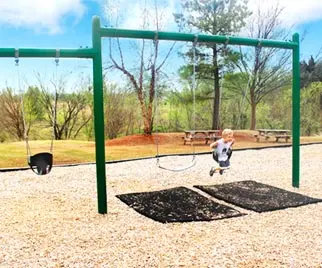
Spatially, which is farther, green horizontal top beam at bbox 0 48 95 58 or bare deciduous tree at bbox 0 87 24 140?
bare deciduous tree at bbox 0 87 24 140

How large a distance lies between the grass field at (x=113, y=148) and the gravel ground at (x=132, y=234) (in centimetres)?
206

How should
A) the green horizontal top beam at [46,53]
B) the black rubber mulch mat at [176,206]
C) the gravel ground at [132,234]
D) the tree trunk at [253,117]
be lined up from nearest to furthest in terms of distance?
the gravel ground at [132,234] → the green horizontal top beam at [46,53] → the black rubber mulch mat at [176,206] → the tree trunk at [253,117]

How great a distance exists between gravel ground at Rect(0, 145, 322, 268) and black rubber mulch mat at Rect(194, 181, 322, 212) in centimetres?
14

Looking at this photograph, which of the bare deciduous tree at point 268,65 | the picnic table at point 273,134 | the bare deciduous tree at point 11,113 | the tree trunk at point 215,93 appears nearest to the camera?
the bare deciduous tree at point 11,113

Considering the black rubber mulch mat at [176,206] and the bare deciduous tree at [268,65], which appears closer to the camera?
the black rubber mulch mat at [176,206]

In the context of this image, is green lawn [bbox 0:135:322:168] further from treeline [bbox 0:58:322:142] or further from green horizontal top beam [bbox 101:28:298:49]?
green horizontal top beam [bbox 101:28:298:49]

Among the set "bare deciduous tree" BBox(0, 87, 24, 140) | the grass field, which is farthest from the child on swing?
"bare deciduous tree" BBox(0, 87, 24, 140)

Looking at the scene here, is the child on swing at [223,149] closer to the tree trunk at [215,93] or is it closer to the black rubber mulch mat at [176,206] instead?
the black rubber mulch mat at [176,206]

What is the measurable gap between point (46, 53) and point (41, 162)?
103cm

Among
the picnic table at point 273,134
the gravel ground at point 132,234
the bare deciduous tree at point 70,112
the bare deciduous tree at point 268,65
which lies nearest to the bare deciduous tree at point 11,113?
the bare deciduous tree at point 70,112

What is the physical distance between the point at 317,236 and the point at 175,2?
24.4 feet

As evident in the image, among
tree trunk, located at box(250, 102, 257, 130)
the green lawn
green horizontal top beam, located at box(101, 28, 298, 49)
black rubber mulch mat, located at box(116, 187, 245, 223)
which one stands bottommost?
black rubber mulch mat, located at box(116, 187, 245, 223)

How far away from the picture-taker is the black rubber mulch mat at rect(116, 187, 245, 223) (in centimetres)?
328

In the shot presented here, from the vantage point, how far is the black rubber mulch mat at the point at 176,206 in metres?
3.28
